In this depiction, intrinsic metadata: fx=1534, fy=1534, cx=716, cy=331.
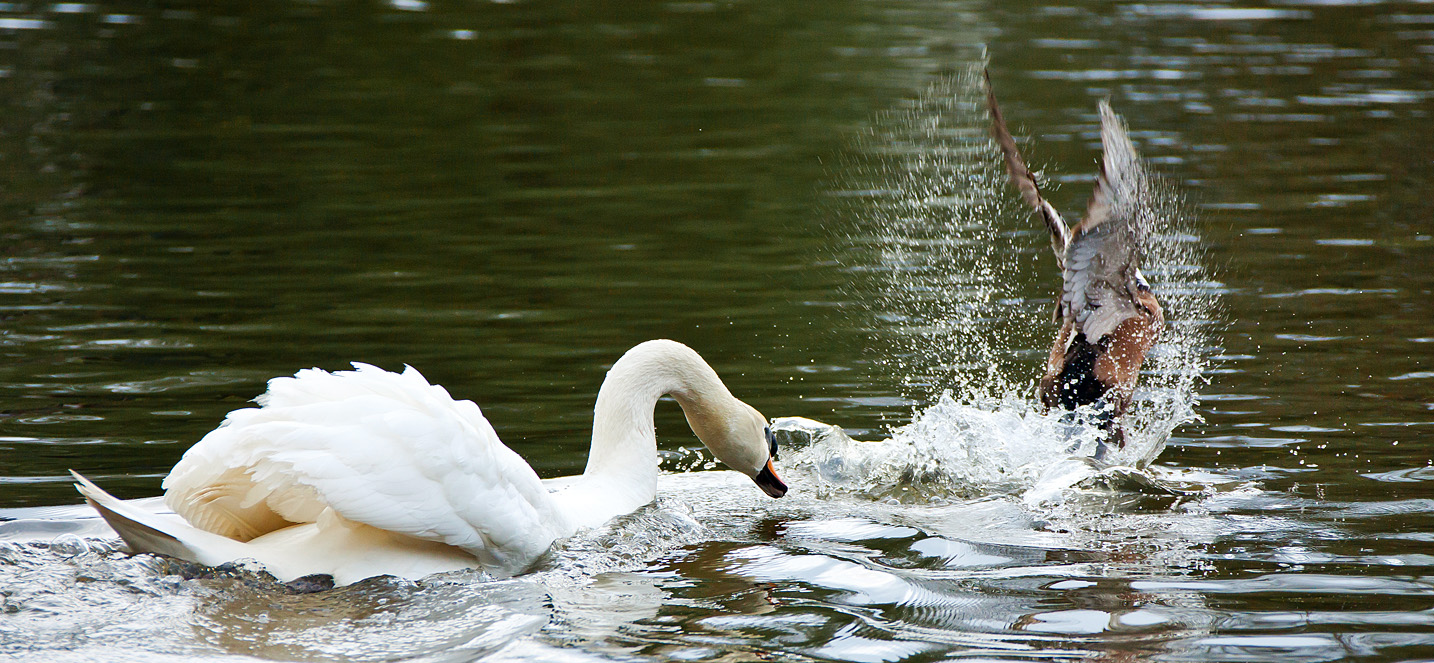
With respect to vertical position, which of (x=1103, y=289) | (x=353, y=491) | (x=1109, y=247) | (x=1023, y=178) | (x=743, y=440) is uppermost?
(x=1023, y=178)

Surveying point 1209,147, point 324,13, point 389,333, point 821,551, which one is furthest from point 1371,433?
point 324,13

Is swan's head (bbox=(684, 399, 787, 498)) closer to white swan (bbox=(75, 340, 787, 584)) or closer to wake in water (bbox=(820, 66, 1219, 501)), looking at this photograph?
wake in water (bbox=(820, 66, 1219, 501))

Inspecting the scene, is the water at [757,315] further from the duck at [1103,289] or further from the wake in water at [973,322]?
the duck at [1103,289]

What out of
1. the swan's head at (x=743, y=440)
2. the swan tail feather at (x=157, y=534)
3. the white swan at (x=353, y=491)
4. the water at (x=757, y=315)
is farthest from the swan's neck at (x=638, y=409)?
the swan tail feather at (x=157, y=534)

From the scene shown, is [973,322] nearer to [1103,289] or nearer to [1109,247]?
[1103,289]

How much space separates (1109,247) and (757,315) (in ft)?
12.3

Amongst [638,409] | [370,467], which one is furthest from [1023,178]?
[370,467]

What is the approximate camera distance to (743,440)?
6824 millimetres

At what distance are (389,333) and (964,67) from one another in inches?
499

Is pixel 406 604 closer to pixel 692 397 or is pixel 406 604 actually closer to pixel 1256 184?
pixel 692 397

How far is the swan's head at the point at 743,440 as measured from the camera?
6.82 metres

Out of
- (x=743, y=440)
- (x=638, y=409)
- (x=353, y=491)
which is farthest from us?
(x=743, y=440)

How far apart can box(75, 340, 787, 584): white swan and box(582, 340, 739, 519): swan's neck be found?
482 millimetres

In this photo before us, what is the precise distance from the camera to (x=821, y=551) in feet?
20.5
